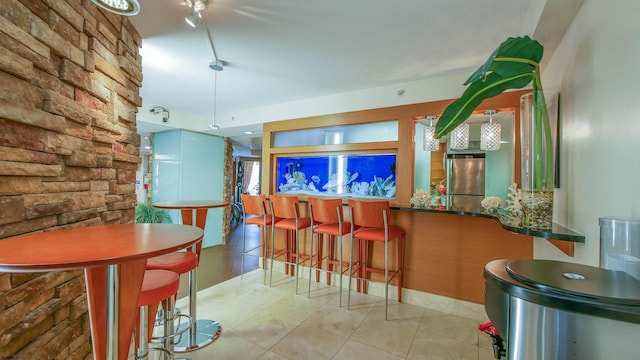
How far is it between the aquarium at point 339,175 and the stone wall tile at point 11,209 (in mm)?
2855

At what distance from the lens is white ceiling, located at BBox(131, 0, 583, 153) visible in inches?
66.9

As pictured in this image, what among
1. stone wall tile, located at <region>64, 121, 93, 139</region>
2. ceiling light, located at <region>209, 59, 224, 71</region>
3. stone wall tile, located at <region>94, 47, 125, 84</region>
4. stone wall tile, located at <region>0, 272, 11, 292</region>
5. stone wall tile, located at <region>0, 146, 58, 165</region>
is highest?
ceiling light, located at <region>209, 59, 224, 71</region>

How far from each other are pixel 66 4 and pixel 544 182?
2606 millimetres

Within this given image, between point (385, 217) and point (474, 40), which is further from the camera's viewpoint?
point (385, 217)

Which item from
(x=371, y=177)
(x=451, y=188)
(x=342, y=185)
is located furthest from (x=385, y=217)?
(x=451, y=188)

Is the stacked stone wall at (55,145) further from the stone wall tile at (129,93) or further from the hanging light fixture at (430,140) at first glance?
the hanging light fixture at (430,140)

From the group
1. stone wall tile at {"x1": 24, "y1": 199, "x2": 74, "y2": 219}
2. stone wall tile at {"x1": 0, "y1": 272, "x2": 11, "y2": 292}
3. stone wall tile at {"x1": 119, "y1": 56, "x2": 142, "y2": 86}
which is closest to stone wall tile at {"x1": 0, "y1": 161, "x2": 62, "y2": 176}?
stone wall tile at {"x1": 24, "y1": 199, "x2": 74, "y2": 219}

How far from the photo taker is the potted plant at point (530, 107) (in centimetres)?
128

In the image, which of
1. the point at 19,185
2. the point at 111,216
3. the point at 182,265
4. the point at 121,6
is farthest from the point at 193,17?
the point at 182,265

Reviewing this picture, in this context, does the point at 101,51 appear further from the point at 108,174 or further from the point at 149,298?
the point at 149,298

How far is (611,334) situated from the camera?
22.3 inches

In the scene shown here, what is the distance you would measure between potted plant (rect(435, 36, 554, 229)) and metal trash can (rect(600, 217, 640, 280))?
1.95ft

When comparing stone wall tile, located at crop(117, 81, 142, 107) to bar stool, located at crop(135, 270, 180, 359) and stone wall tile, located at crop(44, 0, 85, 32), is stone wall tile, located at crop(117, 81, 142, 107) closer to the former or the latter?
stone wall tile, located at crop(44, 0, 85, 32)

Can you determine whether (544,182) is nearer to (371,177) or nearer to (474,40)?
(474,40)
